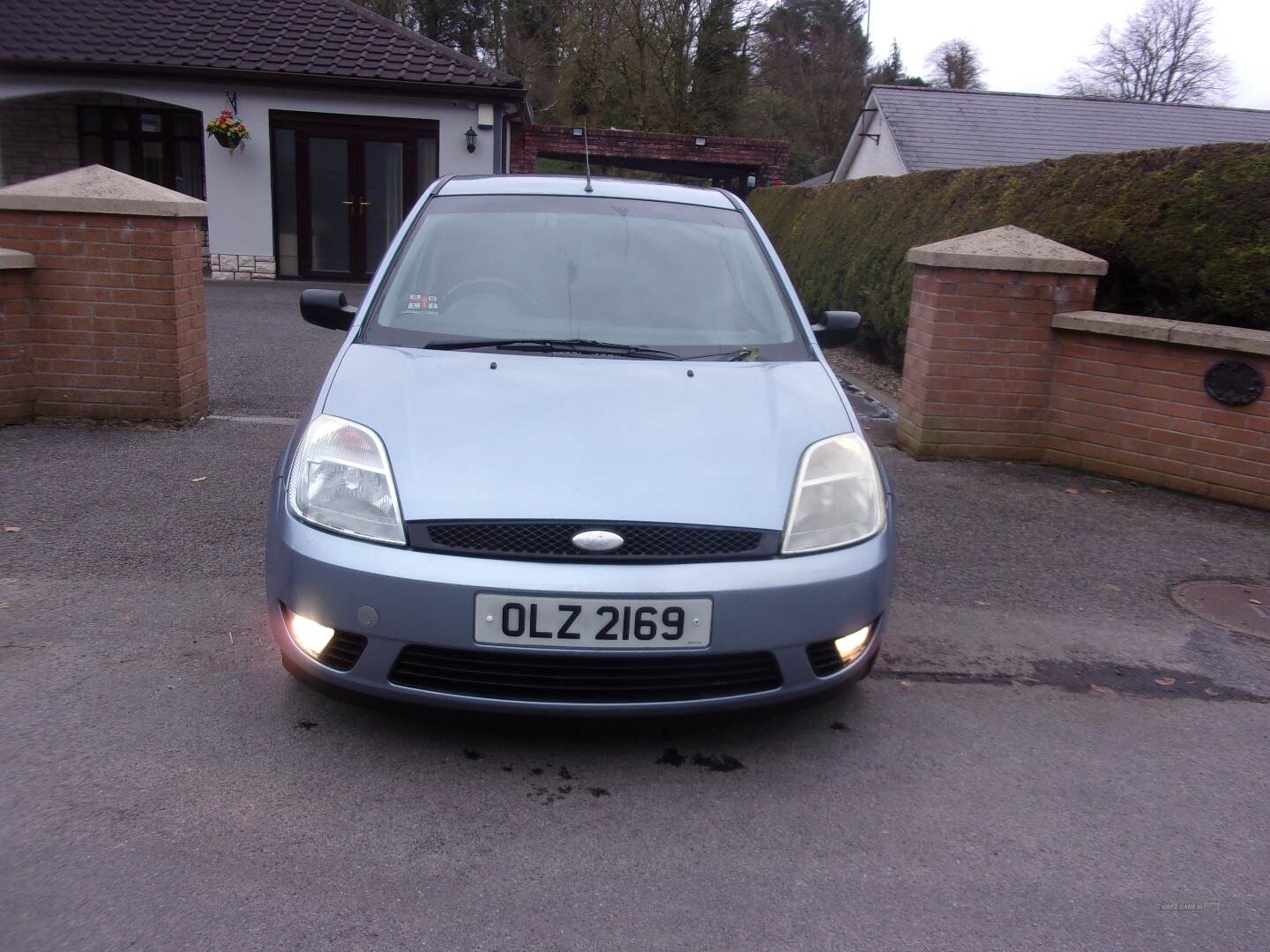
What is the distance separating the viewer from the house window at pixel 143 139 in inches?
688

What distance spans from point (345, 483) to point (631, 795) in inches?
43.7

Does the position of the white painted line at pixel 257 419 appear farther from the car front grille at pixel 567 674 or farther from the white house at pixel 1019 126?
the white house at pixel 1019 126

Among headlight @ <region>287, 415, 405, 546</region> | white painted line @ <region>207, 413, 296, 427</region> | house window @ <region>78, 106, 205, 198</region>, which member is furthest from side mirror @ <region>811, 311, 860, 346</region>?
house window @ <region>78, 106, 205, 198</region>

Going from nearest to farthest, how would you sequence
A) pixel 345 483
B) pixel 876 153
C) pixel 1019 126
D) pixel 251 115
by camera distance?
pixel 345 483, pixel 251 115, pixel 1019 126, pixel 876 153

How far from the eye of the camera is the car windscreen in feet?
11.9

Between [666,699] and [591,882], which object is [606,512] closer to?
[666,699]

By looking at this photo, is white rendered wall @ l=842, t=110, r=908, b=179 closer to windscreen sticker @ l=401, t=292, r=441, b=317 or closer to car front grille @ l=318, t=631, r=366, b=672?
windscreen sticker @ l=401, t=292, r=441, b=317

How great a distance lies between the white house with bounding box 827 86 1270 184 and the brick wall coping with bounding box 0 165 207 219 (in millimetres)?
22778

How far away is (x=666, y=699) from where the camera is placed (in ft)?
8.87

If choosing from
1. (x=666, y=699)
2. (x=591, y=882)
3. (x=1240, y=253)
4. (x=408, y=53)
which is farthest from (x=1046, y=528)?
(x=408, y=53)

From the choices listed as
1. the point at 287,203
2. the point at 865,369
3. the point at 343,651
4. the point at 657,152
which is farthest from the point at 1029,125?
the point at 343,651

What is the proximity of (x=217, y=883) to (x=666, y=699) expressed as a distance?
43.6 inches

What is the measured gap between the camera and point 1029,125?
27844 millimetres

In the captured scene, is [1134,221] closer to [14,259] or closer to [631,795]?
[631,795]
